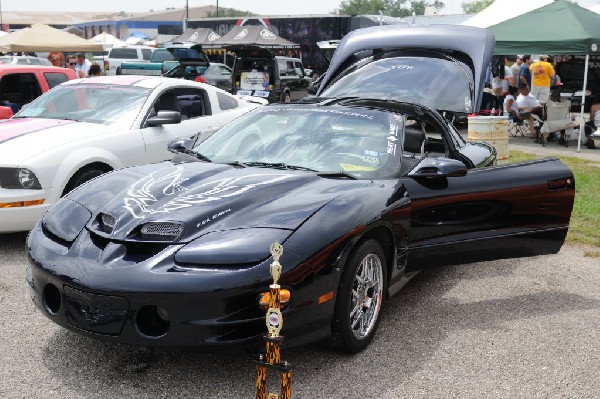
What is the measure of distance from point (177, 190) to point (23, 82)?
5.92 m

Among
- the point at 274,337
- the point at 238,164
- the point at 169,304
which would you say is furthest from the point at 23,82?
the point at 274,337

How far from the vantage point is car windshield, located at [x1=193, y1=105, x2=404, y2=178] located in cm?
436

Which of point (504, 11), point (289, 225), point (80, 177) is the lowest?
point (80, 177)

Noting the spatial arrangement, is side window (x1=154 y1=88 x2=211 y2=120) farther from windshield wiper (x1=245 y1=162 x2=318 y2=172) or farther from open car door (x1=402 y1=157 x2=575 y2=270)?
open car door (x1=402 y1=157 x2=575 y2=270)

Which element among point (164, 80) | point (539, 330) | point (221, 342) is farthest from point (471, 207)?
point (164, 80)

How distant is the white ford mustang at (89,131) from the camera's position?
557 cm

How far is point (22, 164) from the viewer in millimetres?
5527

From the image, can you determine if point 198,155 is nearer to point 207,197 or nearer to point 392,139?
point 207,197

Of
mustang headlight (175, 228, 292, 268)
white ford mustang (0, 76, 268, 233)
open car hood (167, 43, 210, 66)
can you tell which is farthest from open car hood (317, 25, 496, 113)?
open car hood (167, 43, 210, 66)

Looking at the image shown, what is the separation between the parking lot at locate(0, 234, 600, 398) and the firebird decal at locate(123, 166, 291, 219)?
0.79m

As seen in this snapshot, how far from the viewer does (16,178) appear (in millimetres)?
5555

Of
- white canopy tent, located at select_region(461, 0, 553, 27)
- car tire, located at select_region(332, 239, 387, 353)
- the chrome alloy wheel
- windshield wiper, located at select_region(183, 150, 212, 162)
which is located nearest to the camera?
car tire, located at select_region(332, 239, 387, 353)

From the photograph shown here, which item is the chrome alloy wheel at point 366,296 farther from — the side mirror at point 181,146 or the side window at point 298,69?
the side window at point 298,69

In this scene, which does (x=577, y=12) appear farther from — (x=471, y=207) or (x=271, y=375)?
(x=271, y=375)
